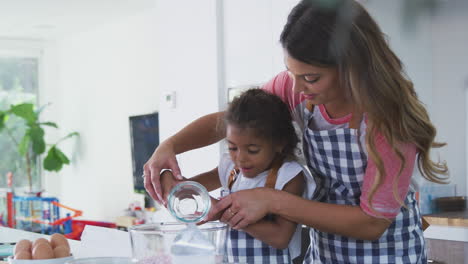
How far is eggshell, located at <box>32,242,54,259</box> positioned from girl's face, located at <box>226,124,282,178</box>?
0.44m

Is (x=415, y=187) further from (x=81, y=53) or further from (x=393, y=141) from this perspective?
(x=81, y=53)

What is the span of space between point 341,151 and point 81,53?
19.9ft

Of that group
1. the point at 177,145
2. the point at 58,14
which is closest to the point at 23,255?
the point at 177,145

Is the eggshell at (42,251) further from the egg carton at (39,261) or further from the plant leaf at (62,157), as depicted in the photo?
the plant leaf at (62,157)

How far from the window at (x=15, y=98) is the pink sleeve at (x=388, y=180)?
20.8 feet

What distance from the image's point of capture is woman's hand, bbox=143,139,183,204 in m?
1.25

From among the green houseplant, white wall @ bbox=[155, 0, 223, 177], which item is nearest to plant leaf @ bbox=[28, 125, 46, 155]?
the green houseplant

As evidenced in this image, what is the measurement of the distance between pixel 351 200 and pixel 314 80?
0.90 ft

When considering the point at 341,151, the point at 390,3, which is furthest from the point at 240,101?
the point at 390,3

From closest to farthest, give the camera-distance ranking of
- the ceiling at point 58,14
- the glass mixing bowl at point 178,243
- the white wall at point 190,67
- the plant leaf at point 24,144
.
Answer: the glass mixing bowl at point 178,243 < the white wall at point 190,67 < the ceiling at point 58,14 < the plant leaf at point 24,144

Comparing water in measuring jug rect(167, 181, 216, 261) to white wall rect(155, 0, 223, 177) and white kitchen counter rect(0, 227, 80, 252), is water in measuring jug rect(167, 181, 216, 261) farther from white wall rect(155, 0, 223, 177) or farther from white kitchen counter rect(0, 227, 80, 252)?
white wall rect(155, 0, 223, 177)

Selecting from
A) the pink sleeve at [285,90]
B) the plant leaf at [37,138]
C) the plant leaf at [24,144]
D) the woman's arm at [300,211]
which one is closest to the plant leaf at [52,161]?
the plant leaf at [37,138]

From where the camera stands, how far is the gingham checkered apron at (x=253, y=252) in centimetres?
130

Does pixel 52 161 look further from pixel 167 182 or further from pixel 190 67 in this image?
pixel 167 182
